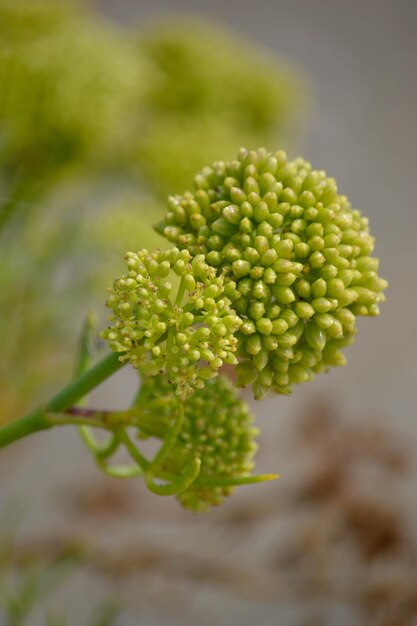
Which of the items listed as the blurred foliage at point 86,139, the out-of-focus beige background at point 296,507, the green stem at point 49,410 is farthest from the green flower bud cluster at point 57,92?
the out-of-focus beige background at point 296,507

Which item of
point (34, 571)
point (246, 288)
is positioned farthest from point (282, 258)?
point (34, 571)

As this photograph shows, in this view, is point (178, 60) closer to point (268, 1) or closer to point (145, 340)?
point (145, 340)

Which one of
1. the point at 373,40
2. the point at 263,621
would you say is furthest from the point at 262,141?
the point at 373,40

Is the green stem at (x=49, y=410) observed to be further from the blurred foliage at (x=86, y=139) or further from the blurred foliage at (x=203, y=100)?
the blurred foliage at (x=203, y=100)

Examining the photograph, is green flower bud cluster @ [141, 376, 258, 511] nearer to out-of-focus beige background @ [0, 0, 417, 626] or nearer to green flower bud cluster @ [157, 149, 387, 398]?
green flower bud cluster @ [157, 149, 387, 398]

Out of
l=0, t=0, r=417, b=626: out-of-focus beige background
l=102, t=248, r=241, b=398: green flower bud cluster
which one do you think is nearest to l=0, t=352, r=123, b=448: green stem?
l=102, t=248, r=241, b=398: green flower bud cluster
